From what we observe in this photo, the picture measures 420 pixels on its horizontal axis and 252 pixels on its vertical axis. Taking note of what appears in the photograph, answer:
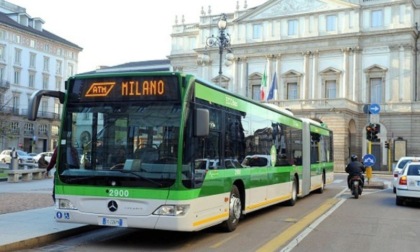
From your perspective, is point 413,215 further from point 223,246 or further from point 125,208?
point 125,208

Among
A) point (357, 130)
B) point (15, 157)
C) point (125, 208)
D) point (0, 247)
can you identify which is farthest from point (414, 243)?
point (357, 130)

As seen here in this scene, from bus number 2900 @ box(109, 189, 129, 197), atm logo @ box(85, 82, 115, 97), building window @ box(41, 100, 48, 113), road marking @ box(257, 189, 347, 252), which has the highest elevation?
building window @ box(41, 100, 48, 113)

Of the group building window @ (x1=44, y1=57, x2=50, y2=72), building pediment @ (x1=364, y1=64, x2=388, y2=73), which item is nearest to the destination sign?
building pediment @ (x1=364, y1=64, x2=388, y2=73)

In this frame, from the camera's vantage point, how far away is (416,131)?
2470 inches

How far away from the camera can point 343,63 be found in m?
65.7

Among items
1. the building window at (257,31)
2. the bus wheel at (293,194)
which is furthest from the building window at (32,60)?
the bus wheel at (293,194)

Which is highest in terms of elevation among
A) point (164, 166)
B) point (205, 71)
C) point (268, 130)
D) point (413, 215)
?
point (205, 71)

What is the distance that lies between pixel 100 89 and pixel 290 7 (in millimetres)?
62548

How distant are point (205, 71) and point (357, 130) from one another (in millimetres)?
23815

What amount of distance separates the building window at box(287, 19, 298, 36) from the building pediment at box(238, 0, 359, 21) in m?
1.05

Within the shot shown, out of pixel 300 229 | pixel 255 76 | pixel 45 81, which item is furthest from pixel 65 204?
pixel 45 81

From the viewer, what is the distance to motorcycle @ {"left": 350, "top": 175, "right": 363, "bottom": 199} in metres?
19.7

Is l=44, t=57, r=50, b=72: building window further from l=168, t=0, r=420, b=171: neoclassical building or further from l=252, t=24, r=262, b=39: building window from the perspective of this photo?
l=252, t=24, r=262, b=39: building window

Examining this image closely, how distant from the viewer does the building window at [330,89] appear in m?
66.8
